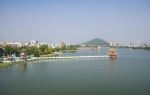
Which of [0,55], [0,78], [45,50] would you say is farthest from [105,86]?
[45,50]

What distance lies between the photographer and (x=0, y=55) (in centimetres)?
1831

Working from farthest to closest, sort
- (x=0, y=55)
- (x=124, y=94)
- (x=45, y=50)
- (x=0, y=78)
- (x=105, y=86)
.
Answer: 1. (x=45, y=50)
2. (x=0, y=55)
3. (x=0, y=78)
4. (x=105, y=86)
5. (x=124, y=94)

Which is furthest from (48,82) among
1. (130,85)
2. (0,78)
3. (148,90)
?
(148,90)

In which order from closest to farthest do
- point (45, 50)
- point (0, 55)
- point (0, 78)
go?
point (0, 78)
point (0, 55)
point (45, 50)

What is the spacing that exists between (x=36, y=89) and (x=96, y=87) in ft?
5.58

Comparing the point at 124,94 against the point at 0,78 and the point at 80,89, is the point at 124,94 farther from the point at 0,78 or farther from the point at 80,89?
the point at 0,78

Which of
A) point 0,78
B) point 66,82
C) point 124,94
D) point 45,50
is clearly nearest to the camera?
point 124,94

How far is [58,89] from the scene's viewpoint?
7.50 metres

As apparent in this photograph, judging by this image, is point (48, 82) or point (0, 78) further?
point (0, 78)

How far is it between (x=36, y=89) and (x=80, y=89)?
3.97 feet

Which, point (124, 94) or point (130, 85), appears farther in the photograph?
point (130, 85)

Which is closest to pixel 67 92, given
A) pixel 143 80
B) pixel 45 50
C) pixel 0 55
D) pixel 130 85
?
pixel 130 85

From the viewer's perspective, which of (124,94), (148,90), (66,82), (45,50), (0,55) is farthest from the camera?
(45,50)

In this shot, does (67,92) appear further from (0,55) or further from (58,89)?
(0,55)
